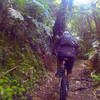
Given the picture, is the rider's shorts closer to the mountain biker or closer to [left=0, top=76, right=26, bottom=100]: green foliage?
the mountain biker

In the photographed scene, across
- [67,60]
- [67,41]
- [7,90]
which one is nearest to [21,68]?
[67,60]

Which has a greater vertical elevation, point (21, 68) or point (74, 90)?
point (21, 68)

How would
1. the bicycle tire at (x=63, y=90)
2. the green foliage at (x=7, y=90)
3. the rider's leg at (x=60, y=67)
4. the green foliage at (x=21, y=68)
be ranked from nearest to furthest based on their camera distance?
the green foliage at (x=7, y=90)
the green foliage at (x=21, y=68)
the bicycle tire at (x=63, y=90)
the rider's leg at (x=60, y=67)

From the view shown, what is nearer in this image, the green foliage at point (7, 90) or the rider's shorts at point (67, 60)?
the green foliage at point (7, 90)

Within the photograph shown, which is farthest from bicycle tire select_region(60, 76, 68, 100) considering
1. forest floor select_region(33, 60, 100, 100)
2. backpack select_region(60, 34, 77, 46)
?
backpack select_region(60, 34, 77, 46)

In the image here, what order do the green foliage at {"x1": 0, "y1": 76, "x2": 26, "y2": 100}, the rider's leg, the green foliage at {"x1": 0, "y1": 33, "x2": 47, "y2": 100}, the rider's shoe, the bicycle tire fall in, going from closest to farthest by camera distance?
the green foliage at {"x1": 0, "y1": 76, "x2": 26, "y2": 100}
the green foliage at {"x1": 0, "y1": 33, "x2": 47, "y2": 100}
the bicycle tire
the rider's leg
the rider's shoe

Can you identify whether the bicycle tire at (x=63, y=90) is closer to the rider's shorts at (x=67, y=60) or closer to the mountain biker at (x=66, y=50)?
the mountain biker at (x=66, y=50)

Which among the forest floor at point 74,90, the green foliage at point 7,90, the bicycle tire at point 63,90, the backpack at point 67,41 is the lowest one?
the forest floor at point 74,90

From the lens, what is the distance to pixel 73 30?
1127cm

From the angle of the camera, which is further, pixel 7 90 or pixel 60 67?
pixel 60 67

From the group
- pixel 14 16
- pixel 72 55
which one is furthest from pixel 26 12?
pixel 72 55

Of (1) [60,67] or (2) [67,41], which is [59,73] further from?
(2) [67,41]

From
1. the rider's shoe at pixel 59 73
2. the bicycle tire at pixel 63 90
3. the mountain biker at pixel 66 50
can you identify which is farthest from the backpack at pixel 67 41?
the bicycle tire at pixel 63 90

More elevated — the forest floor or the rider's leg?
the rider's leg
